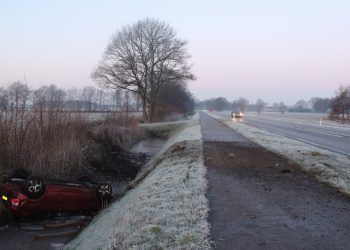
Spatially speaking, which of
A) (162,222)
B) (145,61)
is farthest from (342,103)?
(162,222)

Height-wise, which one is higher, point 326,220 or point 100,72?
point 100,72

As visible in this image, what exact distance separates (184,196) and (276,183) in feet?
8.58

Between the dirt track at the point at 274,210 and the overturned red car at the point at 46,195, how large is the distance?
3019 millimetres

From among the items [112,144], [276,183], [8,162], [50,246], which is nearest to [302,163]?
[276,183]

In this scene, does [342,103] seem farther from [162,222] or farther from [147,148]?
[162,222]

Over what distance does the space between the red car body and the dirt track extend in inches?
121

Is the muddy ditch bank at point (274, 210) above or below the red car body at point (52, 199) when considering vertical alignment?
above

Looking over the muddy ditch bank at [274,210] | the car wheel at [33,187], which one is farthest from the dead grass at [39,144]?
the muddy ditch bank at [274,210]

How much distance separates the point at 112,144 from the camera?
23906mm

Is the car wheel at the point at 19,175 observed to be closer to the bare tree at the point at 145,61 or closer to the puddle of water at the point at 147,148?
the puddle of water at the point at 147,148

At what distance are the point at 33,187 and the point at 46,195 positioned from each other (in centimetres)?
52

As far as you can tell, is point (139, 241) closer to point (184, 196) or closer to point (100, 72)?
point (184, 196)

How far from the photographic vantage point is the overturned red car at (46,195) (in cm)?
826

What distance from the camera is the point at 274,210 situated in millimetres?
6500
